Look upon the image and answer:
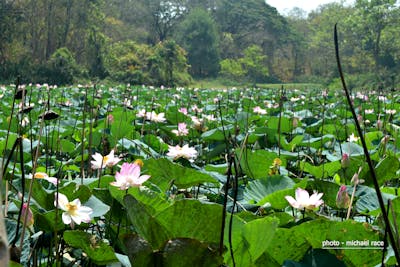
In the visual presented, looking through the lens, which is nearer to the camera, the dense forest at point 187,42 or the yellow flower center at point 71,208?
the yellow flower center at point 71,208

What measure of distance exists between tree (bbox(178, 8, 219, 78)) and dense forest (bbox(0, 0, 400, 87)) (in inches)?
2.5

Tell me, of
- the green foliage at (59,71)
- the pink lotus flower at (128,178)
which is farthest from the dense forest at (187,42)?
the pink lotus flower at (128,178)

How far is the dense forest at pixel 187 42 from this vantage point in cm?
1908

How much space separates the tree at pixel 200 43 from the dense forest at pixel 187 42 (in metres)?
0.06

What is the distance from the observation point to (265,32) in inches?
1460

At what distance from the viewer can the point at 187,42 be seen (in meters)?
32.6

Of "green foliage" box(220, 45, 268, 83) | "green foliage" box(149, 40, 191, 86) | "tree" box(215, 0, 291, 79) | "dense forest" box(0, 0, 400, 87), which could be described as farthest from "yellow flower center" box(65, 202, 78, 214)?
"tree" box(215, 0, 291, 79)

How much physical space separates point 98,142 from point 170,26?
33912mm

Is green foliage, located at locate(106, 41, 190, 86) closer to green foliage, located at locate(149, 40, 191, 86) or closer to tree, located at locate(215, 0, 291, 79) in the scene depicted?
green foliage, located at locate(149, 40, 191, 86)

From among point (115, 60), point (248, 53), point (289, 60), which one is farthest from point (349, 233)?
point (289, 60)

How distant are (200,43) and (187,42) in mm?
864

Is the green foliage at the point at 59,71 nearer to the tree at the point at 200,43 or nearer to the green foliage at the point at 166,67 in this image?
the green foliage at the point at 166,67

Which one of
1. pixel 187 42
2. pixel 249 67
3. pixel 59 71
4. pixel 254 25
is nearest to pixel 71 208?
pixel 59 71

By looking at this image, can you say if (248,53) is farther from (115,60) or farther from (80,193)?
(80,193)
